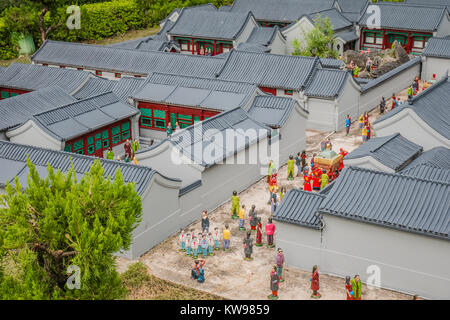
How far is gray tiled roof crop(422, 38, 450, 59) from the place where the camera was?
64.9 meters

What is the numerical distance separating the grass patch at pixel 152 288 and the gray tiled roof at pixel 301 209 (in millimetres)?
5210

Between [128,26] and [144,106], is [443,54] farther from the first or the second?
[128,26]

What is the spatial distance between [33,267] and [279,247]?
44.5 feet

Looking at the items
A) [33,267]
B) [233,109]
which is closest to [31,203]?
[33,267]

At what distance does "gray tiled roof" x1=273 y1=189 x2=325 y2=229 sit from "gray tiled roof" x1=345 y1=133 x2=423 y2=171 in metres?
7.35

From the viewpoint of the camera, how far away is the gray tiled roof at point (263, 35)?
70688mm

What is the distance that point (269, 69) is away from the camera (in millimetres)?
55531

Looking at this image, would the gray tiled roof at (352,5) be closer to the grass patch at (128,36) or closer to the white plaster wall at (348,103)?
the grass patch at (128,36)

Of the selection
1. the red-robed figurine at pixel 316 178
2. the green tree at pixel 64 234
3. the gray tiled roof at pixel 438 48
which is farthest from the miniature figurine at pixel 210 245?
the gray tiled roof at pixel 438 48

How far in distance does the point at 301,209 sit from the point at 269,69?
25.9 m

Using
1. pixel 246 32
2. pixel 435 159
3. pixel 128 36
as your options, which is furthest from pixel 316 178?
pixel 128 36

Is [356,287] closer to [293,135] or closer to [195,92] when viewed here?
[293,135]

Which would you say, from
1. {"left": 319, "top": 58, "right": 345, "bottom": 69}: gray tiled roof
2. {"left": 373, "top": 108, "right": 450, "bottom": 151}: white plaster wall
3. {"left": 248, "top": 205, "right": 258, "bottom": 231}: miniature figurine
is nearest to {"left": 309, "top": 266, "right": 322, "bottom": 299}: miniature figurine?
{"left": 248, "top": 205, "right": 258, "bottom": 231}: miniature figurine

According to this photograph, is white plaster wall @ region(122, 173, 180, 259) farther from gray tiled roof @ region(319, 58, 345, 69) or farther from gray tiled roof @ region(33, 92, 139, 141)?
gray tiled roof @ region(319, 58, 345, 69)
